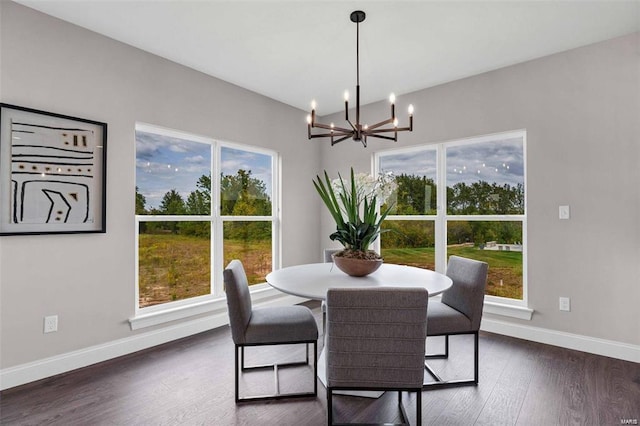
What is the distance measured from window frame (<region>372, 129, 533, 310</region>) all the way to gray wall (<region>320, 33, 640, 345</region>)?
0.08 m

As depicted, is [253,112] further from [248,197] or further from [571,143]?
[571,143]

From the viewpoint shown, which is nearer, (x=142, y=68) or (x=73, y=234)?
(x=73, y=234)

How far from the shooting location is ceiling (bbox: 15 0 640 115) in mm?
2332

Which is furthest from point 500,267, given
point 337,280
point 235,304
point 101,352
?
point 101,352

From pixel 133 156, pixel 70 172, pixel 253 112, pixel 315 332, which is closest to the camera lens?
pixel 315 332

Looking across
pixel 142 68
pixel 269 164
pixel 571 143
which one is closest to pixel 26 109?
pixel 142 68

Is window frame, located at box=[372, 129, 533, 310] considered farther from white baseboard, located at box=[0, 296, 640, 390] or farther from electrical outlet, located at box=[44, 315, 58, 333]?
electrical outlet, located at box=[44, 315, 58, 333]

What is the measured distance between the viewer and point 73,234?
2.54 m

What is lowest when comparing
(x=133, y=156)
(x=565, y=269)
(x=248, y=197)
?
(x=565, y=269)

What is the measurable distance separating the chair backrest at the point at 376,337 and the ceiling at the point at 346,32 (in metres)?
1.98

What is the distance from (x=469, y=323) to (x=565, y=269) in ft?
4.58

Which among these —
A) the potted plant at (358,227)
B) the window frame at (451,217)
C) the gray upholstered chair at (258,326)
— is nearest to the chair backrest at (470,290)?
the potted plant at (358,227)

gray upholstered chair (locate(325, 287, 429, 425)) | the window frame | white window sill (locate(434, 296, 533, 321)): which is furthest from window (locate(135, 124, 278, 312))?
white window sill (locate(434, 296, 533, 321))

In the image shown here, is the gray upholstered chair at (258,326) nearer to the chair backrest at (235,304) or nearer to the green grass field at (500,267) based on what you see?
the chair backrest at (235,304)
